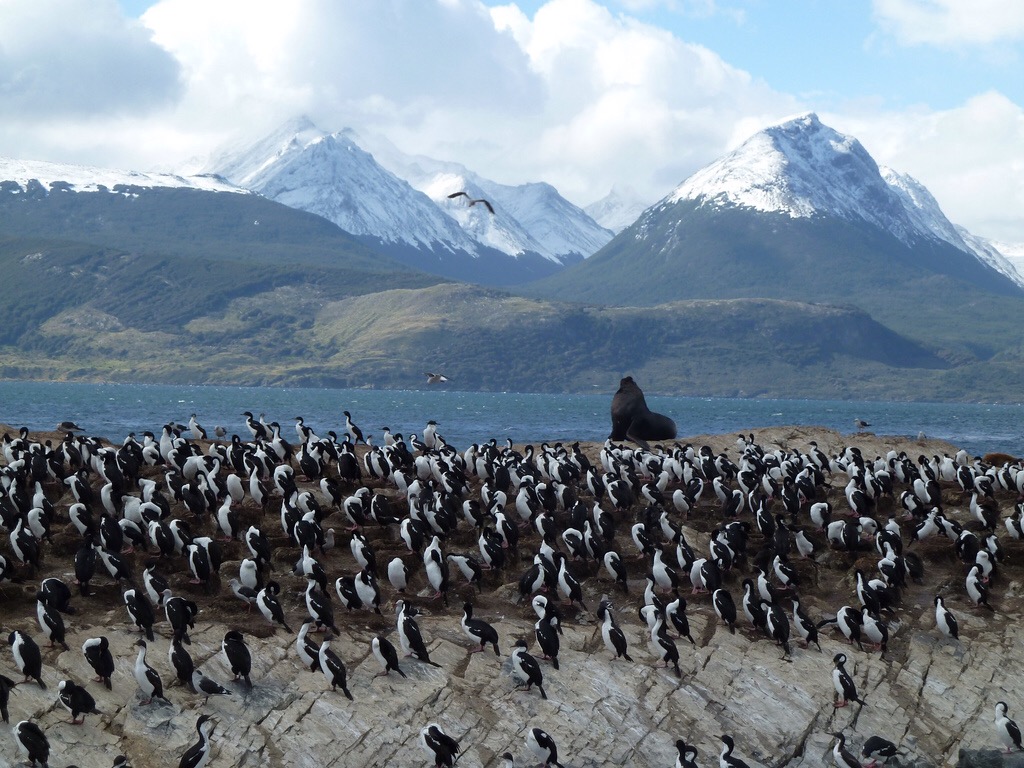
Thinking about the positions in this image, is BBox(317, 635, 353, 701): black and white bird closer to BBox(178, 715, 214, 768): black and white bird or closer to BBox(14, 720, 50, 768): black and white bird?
BBox(178, 715, 214, 768): black and white bird

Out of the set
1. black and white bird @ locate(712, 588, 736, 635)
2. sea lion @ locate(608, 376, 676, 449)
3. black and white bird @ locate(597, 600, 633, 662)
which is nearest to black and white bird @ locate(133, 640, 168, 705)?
black and white bird @ locate(597, 600, 633, 662)

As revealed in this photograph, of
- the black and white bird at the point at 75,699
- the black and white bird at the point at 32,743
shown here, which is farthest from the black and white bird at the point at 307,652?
the black and white bird at the point at 32,743

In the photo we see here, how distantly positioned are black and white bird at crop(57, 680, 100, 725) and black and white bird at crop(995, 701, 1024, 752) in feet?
58.1

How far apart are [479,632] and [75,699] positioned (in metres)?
7.94

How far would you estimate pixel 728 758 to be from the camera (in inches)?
908

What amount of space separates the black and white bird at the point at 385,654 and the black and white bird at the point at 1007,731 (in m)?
12.2

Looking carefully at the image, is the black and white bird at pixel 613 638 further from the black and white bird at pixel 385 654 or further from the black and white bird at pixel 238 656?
the black and white bird at pixel 238 656

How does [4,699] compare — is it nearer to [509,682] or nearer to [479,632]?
[479,632]

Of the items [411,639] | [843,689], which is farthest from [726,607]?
[411,639]

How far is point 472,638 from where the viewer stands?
83.5 feet

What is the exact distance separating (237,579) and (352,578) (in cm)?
269

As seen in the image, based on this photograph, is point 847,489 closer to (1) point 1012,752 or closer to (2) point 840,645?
(2) point 840,645

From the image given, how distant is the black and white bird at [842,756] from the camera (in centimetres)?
2372

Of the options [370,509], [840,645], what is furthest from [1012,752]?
[370,509]
